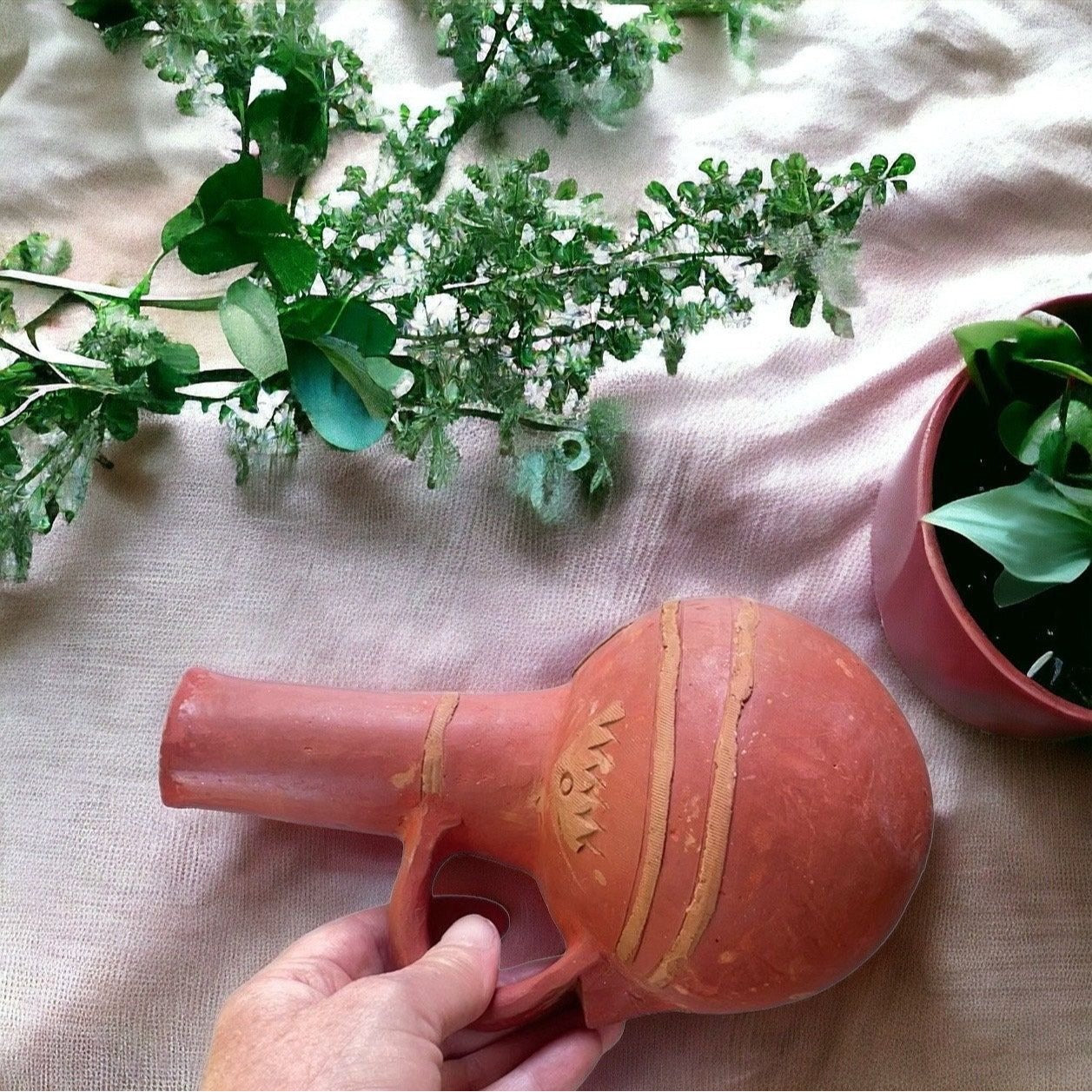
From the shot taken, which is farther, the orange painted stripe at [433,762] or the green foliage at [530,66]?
the green foliage at [530,66]

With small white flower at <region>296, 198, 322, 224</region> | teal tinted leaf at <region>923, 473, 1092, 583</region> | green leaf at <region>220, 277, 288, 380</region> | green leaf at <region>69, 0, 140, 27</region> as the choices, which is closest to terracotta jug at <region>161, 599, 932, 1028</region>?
teal tinted leaf at <region>923, 473, 1092, 583</region>

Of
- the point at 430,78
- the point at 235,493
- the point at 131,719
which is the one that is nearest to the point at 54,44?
the point at 430,78

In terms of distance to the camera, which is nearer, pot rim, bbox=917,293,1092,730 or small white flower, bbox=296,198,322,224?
pot rim, bbox=917,293,1092,730

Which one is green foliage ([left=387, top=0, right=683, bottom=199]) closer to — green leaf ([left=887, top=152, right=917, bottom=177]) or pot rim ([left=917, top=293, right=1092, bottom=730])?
green leaf ([left=887, top=152, right=917, bottom=177])

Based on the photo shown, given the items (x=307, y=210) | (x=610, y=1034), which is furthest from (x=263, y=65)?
(x=610, y=1034)

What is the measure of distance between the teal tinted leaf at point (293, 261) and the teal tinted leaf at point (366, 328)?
0.11 feet

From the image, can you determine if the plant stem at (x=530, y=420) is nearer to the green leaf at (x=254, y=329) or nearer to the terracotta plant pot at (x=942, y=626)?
the green leaf at (x=254, y=329)

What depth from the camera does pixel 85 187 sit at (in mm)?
851

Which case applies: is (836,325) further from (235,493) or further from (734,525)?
(235,493)

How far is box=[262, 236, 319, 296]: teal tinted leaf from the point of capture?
628 mm

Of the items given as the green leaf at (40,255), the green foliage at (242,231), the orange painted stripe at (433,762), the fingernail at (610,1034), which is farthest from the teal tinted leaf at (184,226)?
the fingernail at (610,1034)

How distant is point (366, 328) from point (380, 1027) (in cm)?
41

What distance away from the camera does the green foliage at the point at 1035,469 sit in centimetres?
54

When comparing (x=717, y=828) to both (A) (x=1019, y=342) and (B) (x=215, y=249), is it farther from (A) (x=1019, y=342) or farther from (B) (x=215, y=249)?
(B) (x=215, y=249)
